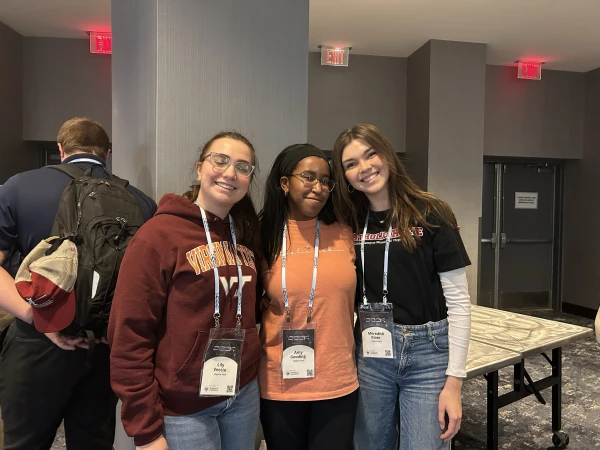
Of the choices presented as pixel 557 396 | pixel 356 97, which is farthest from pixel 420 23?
pixel 557 396

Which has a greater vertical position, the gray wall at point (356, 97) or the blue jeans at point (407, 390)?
the gray wall at point (356, 97)

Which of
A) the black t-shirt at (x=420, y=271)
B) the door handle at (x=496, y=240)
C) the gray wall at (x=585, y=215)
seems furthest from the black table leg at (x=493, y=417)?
the gray wall at (x=585, y=215)

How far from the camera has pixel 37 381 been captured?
1.35 m

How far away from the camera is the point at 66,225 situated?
1.26 m

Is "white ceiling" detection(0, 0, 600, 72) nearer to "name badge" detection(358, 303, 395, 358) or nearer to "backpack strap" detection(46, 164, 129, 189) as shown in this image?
"backpack strap" detection(46, 164, 129, 189)

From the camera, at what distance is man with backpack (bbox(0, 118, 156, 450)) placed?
1.20 m

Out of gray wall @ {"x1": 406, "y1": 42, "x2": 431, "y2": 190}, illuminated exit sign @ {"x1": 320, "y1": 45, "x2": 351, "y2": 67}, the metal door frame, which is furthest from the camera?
the metal door frame

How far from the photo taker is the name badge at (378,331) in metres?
1.30

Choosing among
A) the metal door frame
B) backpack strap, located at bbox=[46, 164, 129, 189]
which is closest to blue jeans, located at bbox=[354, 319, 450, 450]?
backpack strap, located at bbox=[46, 164, 129, 189]

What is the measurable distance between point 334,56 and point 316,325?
158 inches

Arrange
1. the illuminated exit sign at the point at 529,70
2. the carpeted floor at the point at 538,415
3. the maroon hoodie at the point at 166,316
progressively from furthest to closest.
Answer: the illuminated exit sign at the point at 529,70 → the carpeted floor at the point at 538,415 → the maroon hoodie at the point at 166,316

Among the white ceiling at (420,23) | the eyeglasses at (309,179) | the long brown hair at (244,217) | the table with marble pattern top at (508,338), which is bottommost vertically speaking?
the table with marble pattern top at (508,338)

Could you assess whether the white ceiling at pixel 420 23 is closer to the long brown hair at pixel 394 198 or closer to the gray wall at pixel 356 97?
the gray wall at pixel 356 97

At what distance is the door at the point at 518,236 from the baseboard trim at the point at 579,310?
6.4 inches
